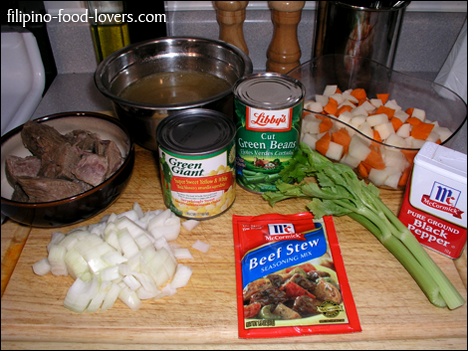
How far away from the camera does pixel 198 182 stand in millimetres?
1032

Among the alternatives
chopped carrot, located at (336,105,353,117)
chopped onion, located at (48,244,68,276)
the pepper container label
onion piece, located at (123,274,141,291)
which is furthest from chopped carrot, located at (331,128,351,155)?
chopped onion, located at (48,244,68,276)

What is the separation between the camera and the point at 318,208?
1082mm

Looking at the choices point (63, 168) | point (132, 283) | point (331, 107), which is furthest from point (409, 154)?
point (63, 168)

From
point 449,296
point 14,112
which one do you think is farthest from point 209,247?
point 14,112

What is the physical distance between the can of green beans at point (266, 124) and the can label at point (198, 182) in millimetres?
75

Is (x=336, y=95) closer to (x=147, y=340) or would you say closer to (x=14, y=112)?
(x=147, y=340)

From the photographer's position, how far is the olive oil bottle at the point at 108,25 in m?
1.52

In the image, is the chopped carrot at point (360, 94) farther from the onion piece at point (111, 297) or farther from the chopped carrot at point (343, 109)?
the onion piece at point (111, 297)

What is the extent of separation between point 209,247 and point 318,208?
0.30 m

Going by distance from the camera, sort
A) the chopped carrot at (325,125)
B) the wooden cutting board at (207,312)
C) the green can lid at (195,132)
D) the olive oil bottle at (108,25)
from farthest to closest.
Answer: the olive oil bottle at (108,25) → the chopped carrot at (325,125) → the green can lid at (195,132) → the wooden cutting board at (207,312)

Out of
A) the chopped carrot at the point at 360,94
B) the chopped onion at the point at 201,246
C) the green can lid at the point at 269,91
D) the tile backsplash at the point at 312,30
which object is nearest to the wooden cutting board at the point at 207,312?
the chopped onion at the point at 201,246

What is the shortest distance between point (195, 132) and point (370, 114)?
63 centimetres

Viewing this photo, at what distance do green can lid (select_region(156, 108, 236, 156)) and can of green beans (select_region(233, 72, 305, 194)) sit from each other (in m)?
0.06

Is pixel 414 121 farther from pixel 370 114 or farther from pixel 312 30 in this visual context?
pixel 312 30
